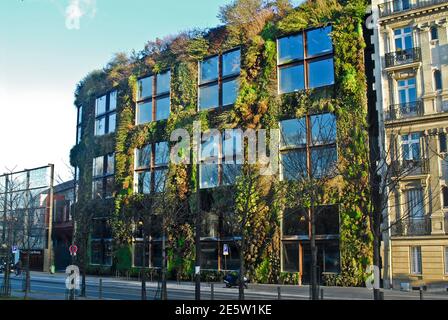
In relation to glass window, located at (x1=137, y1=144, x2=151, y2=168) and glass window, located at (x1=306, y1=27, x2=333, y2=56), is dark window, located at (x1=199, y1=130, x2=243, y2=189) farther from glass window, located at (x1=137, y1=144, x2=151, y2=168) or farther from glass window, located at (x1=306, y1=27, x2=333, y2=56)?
glass window, located at (x1=306, y1=27, x2=333, y2=56)

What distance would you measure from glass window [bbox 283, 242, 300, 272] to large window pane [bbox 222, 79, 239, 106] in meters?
11.8

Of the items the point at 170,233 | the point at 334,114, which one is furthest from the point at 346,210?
the point at 170,233

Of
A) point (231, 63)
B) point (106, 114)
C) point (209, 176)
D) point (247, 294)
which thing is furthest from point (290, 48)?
point (106, 114)

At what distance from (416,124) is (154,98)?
23.1m

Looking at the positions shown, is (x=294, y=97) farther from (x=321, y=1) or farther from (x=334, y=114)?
(x=321, y=1)

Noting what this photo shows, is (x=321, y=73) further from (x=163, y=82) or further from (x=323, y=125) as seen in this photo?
(x=163, y=82)

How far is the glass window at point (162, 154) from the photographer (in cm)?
4355

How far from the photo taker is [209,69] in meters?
42.3

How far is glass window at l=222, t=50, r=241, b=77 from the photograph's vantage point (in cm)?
4007

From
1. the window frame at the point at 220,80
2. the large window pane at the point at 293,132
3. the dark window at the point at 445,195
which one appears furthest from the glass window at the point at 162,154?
the dark window at the point at 445,195
